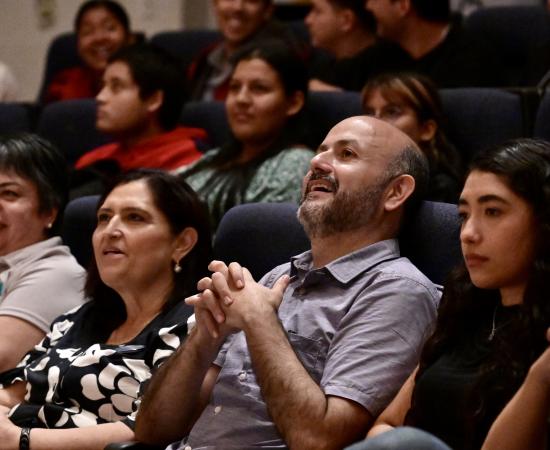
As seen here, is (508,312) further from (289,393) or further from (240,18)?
(240,18)

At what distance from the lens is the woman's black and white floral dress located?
1.87 m

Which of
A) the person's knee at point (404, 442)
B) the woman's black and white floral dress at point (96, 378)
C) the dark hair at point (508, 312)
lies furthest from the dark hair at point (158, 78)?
the person's knee at point (404, 442)

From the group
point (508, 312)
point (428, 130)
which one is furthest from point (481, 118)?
point (508, 312)

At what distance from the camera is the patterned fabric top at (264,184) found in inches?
95.2

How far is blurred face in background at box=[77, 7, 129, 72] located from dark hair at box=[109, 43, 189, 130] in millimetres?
652

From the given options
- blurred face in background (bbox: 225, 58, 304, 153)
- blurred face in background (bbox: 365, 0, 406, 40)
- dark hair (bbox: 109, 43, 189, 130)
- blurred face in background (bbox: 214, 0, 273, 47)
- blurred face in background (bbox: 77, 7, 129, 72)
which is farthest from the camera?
blurred face in background (bbox: 77, 7, 129, 72)

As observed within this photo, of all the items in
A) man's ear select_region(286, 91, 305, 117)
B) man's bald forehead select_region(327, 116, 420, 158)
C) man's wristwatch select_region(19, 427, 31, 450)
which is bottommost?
man's wristwatch select_region(19, 427, 31, 450)

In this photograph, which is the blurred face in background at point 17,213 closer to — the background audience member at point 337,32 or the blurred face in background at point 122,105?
the blurred face in background at point 122,105

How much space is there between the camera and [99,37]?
11.9ft

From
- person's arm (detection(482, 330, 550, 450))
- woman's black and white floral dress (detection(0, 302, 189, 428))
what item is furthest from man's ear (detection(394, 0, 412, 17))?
person's arm (detection(482, 330, 550, 450))

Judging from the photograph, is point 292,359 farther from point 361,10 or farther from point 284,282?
point 361,10

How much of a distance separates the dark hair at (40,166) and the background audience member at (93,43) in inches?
52.0

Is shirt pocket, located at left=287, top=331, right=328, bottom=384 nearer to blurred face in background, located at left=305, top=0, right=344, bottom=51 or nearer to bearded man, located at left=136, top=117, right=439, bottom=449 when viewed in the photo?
bearded man, located at left=136, top=117, right=439, bottom=449

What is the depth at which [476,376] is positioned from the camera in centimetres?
146
